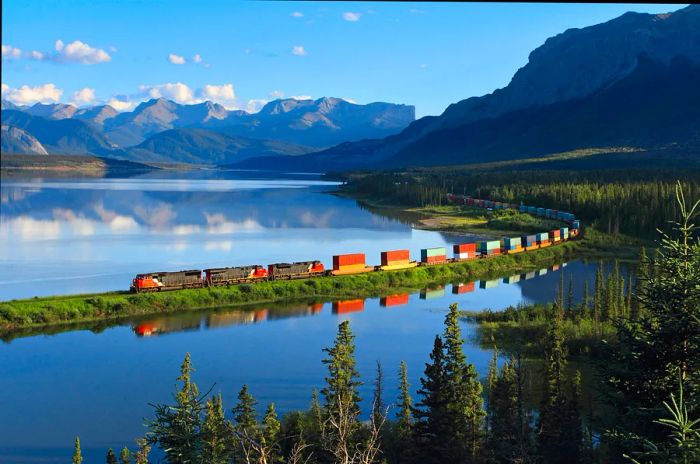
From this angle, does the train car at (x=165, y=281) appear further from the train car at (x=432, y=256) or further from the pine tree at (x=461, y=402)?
the pine tree at (x=461, y=402)

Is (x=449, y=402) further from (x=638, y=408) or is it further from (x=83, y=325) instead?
(x=83, y=325)

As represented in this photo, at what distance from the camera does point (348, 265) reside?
2292 inches

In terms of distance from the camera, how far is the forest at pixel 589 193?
8625cm

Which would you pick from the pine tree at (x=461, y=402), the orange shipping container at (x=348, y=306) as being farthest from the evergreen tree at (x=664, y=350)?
the orange shipping container at (x=348, y=306)

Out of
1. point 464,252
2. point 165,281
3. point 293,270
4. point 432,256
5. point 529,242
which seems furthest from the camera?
point 529,242

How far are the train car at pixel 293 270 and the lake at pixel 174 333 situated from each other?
4554mm

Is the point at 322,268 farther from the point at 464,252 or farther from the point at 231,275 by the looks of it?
the point at 464,252

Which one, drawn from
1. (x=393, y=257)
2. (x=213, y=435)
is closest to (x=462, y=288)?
(x=393, y=257)

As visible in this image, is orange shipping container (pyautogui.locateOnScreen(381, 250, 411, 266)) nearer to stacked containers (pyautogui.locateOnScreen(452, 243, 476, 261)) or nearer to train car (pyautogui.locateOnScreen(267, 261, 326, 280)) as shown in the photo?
train car (pyautogui.locateOnScreen(267, 261, 326, 280))

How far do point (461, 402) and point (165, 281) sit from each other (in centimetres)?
3263

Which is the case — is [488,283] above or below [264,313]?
below

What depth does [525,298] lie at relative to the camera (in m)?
54.0

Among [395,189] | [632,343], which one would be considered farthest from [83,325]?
[395,189]

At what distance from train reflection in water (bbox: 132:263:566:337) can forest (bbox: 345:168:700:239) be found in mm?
18905
